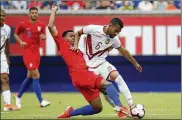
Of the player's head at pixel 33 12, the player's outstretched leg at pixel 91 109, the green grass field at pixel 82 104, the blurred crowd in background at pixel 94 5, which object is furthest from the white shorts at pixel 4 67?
the blurred crowd in background at pixel 94 5

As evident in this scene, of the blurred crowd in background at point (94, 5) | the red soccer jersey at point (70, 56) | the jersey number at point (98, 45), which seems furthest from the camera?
the blurred crowd in background at point (94, 5)

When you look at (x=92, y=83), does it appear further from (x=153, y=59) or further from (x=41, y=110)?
(x=153, y=59)

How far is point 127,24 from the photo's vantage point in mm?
17969

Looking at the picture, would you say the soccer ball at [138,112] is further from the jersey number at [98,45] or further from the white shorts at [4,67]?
the white shorts at [4,67]

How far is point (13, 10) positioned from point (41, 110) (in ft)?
18.9

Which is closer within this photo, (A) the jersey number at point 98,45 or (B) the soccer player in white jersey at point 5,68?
(A) the jersey number at point 98,45

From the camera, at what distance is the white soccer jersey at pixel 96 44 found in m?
10.7

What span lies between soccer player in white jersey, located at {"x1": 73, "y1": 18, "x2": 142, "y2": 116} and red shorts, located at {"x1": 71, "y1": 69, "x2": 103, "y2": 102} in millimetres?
498

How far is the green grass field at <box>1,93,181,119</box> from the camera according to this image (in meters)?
11.3

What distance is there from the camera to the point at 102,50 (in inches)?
431

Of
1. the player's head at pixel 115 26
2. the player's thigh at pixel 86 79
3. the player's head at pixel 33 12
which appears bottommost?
the player's thigh at pixel 86 79

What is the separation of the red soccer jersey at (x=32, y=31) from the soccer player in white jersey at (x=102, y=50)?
3.33 metres

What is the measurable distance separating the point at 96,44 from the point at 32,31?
364 cm

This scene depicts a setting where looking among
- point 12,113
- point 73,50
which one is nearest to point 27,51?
point 12,113
